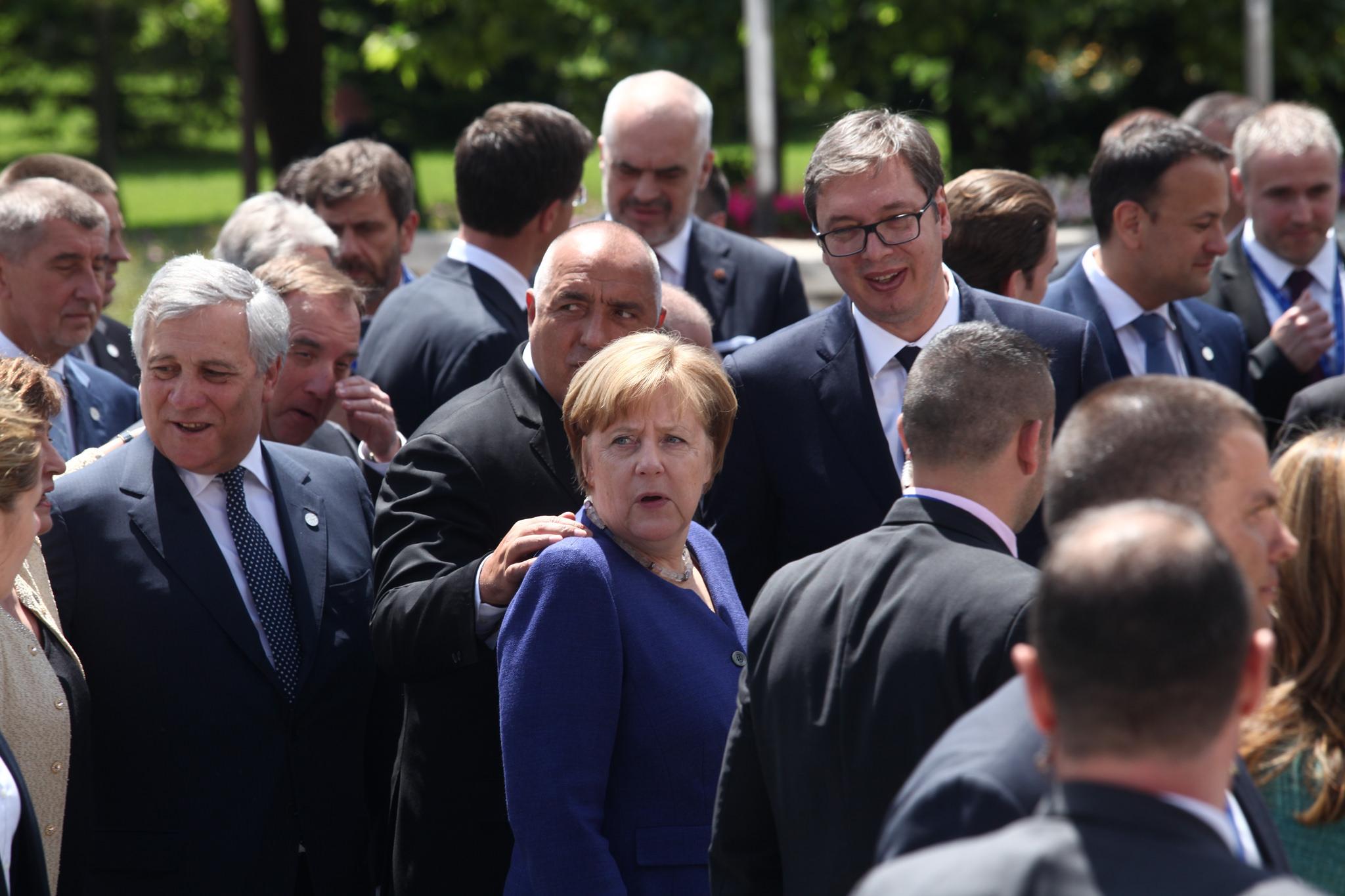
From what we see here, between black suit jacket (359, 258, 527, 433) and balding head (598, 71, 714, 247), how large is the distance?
2.51 feet

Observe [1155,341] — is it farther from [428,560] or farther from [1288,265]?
[428,560]

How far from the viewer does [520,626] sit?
312cm

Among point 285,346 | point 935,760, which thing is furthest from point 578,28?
point 935,760

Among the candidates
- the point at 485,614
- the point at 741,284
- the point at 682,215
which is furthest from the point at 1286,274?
the point at 485,614

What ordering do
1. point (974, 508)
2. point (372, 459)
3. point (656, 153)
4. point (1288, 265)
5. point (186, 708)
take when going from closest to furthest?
point (974, 508)
point (186, 708)
point (372, 459)
point (656, 153)
point (1288, 265)

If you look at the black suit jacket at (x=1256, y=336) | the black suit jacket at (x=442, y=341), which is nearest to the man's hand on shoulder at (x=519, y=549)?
the black suit jacket at (x=442, y=341)

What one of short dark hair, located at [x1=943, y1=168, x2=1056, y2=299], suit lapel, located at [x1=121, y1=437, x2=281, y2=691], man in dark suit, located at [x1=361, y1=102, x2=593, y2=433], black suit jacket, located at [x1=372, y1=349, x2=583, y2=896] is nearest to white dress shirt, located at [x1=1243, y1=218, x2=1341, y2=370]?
short dark hair, located at [x1=943, y1=168, x2=1056, y2=299]

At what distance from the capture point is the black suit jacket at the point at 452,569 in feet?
12.3

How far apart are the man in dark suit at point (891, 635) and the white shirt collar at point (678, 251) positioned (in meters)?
3.03

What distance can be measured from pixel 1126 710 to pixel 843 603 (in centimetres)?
98

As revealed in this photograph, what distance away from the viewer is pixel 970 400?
2.82m

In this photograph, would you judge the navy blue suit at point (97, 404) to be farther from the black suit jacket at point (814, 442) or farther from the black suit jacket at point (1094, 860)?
the black suit jacket at point (1094, 860)

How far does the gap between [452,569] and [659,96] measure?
2815 mm

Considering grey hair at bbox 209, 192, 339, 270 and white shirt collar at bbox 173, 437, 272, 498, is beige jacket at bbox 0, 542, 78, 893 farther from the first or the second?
grey hair at bbox 209, 192, 339, 270
